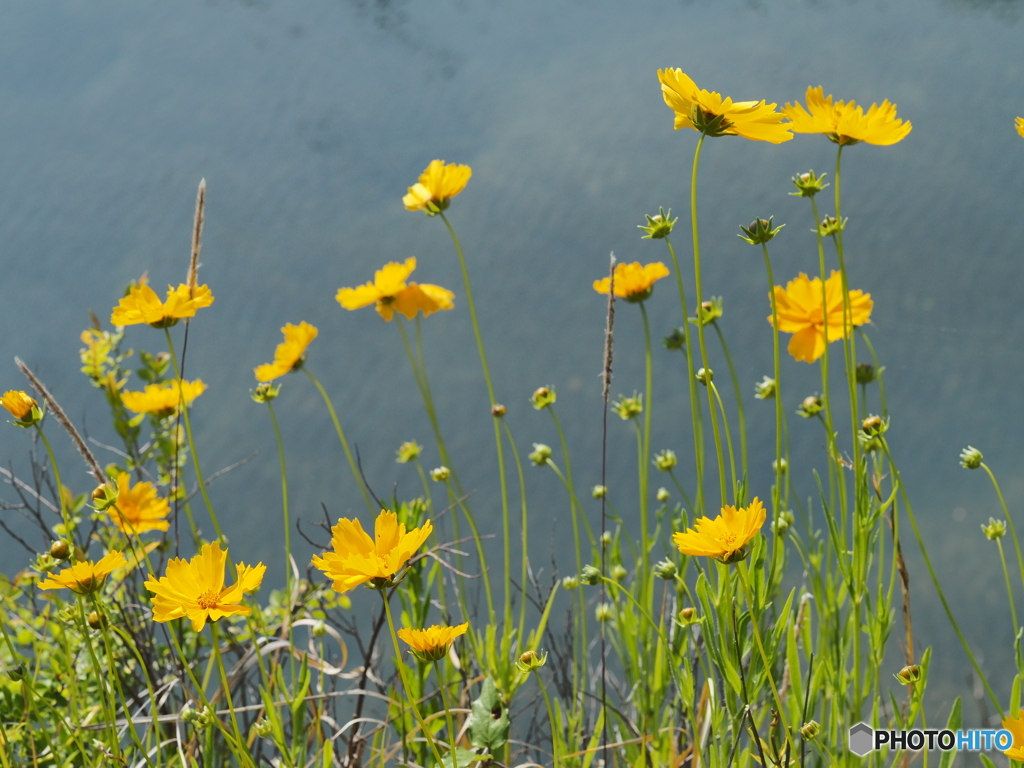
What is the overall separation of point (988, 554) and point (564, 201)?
787 mm

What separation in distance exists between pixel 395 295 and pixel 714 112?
445 millimetres

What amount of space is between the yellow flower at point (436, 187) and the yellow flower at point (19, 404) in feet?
1.07

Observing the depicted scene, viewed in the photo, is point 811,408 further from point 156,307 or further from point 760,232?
point 156,307

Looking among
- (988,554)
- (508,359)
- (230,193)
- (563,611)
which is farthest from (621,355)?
(230,193)

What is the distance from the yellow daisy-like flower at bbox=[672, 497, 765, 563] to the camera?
0.45 metres

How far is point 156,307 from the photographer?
610 mm

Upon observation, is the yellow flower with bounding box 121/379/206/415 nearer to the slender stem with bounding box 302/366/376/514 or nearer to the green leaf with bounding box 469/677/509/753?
the slender stem with bounding box 302/366/376/514

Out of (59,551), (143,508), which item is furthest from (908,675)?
(143,508)

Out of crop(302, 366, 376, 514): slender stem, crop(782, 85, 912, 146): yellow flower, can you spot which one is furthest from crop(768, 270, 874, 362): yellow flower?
crop(302, 366, 376, 514): slender stem

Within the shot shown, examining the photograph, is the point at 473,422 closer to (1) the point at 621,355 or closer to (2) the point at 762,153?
(1) the point at 621,355

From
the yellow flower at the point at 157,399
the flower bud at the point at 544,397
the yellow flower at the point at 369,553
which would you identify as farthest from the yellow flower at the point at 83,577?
the flower bud at the point at 544,397

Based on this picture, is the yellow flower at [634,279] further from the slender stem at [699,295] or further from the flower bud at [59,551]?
the flower bud at [59,551]

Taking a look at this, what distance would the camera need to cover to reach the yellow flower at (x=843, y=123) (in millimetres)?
524

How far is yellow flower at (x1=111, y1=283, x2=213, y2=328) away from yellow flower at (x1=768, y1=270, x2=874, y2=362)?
43cm
